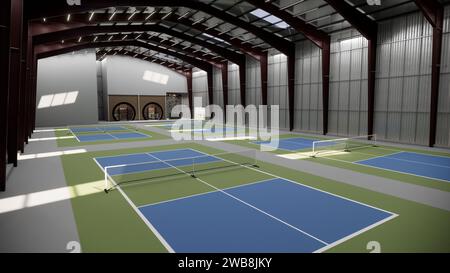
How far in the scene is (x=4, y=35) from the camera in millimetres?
9469

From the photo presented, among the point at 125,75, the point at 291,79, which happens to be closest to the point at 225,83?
the point at 291,79

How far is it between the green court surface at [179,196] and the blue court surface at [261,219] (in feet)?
1.24

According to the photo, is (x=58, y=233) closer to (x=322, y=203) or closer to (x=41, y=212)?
(x=41, y=212)

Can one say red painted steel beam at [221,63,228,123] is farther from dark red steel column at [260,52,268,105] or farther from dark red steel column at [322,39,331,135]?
dark red steel column at [322,39,331,135]

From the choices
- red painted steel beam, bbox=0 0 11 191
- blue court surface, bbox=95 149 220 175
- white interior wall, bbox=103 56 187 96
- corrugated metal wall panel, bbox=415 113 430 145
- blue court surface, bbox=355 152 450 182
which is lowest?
blue court surface, bbox=355 152 450 182

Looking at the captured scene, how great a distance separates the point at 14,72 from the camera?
12828 millimetres

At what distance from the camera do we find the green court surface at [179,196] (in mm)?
6559

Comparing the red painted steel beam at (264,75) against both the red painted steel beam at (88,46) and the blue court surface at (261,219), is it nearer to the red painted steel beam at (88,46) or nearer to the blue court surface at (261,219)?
the red painted steel beam at (88,46)

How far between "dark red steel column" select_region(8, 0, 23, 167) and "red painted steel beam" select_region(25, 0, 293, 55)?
5.65m

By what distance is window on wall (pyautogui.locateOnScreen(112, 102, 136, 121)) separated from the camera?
4834 centimetres

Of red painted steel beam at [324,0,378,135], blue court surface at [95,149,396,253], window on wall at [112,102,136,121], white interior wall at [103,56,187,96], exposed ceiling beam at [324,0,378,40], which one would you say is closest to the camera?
blue court surface at [95,149,396,253]

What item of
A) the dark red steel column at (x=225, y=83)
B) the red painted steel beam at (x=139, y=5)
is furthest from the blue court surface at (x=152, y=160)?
the dark red steel column at (x=225, y=83)

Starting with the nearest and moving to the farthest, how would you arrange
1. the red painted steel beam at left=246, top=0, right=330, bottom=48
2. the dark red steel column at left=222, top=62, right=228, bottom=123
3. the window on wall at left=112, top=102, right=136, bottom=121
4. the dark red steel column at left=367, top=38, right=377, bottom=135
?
the red painted steel beam at left=246, top=0, right=330, bottom=48
the dark red steel column at left=367, top=38, right=377, bottom=135
the dark red steel column at left=222, top=62, right=228, bottom=123
the window on wall at left=112, top=102, right=136, bottom=121

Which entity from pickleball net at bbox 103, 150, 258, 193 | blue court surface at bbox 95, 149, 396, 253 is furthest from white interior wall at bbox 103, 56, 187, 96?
blue court surface at bbox 95, 149, 396, 253
